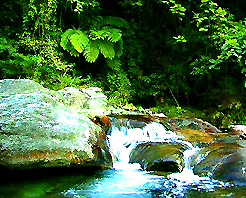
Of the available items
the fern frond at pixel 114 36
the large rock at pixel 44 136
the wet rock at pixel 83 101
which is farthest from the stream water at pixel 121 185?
the fern frond at pixel 114 36

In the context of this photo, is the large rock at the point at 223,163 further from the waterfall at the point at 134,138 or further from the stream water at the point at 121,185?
the waterfall at the point at 134,138

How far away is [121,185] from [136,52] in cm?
787

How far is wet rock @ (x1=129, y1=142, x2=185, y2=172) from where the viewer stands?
4148 mm

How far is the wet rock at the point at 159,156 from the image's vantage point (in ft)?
13.6

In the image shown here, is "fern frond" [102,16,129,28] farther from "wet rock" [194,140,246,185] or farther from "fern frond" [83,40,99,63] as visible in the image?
"wet rock" [194,140,246,185]

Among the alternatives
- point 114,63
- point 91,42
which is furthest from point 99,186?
point 114,63

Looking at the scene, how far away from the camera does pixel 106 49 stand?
886 cm

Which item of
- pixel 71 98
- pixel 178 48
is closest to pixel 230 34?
pixel 178 48

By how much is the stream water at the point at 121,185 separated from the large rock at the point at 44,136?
0.23m

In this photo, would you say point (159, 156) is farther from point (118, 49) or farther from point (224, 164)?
point (118, 49)

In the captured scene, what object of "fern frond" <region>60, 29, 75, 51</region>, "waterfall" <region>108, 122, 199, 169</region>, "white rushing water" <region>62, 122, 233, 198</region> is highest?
"fern frond" <region>60, 29, 75, 51</region>

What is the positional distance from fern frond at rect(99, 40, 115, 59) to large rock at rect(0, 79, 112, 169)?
473 centimetres

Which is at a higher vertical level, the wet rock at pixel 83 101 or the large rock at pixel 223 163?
the wet rock at pixel 83 101

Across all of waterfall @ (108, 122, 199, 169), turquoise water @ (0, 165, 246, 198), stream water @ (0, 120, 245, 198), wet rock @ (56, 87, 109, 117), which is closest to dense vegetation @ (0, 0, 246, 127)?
wet rock @ (56, 87, 109, 117)
